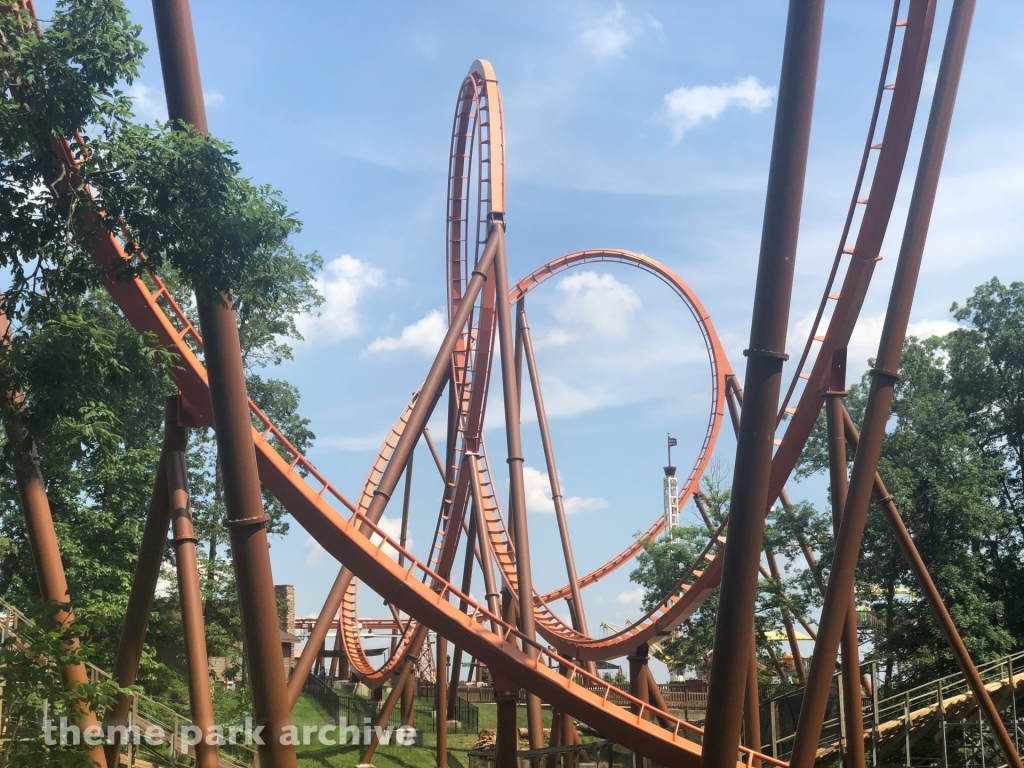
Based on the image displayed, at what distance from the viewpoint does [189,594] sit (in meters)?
7.77

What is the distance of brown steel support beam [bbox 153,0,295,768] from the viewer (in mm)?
5449

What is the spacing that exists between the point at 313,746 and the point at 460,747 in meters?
3.36

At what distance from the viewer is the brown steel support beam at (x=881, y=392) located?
675cm

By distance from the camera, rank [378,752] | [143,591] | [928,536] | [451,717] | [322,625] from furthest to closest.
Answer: [451,717], [378,752], [928,536], [322,625], [143,591]

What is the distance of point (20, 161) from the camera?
214 inches

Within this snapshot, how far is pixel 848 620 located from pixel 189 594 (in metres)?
5.86

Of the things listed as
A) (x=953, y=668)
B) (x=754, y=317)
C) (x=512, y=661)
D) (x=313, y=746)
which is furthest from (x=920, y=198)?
(x=313, y=746)

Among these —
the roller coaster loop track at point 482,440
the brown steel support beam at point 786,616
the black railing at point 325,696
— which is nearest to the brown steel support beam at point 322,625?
the roller coaster loop track at point 482,440

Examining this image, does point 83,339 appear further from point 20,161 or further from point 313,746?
point 313,746

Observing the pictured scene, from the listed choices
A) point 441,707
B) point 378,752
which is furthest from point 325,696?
point 441,707

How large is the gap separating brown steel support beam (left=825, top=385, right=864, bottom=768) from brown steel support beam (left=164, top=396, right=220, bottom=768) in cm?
548

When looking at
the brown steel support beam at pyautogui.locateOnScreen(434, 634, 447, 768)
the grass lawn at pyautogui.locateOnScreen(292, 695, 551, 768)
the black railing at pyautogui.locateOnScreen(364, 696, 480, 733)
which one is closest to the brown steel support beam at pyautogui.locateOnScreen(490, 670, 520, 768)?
the brown steel support beam at pyautogui.locateOnScreen(434, 634, 447, 768)

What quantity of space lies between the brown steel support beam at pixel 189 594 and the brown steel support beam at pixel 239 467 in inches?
69.7

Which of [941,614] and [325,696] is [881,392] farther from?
[325,696]
